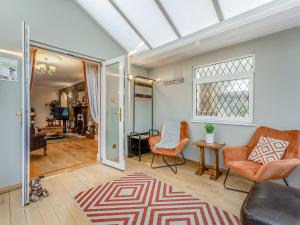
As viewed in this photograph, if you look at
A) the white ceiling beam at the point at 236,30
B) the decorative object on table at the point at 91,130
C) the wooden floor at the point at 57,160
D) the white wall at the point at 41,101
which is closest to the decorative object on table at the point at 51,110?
the white wall at the point at 41,101

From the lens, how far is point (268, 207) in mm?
1168

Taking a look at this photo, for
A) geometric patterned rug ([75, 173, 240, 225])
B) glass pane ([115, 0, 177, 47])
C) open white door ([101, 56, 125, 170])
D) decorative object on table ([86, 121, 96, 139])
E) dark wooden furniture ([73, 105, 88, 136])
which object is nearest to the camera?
geometric patterned rug ([75, 173, 240, 225])

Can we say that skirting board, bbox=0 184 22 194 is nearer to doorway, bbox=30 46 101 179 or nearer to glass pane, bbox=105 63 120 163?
doorway, bbox=30 46 101 179

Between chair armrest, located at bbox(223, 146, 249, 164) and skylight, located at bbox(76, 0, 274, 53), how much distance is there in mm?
1873

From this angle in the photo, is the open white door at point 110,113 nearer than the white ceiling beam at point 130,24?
No

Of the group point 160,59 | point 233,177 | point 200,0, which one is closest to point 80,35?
point 160,59

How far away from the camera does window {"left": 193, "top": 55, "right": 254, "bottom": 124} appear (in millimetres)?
2686

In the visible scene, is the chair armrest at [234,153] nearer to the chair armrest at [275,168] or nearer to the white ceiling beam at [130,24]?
the chair armrest at [275,168]

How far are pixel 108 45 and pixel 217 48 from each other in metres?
2.15

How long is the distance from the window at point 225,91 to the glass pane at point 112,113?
1.61 meters

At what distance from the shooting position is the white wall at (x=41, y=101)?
26.0 ft

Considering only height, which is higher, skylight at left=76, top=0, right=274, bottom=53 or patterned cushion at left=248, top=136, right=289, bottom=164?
skylight at left=76, top=0, right=274, bottom=53

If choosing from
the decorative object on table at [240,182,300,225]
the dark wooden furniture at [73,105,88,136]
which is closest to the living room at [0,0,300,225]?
the decorative object on table at [240,182,300,225]

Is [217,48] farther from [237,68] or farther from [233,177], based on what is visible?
[233,177]
